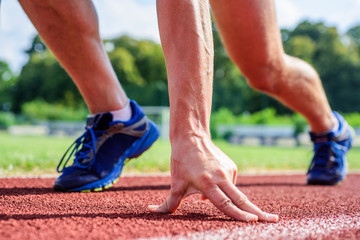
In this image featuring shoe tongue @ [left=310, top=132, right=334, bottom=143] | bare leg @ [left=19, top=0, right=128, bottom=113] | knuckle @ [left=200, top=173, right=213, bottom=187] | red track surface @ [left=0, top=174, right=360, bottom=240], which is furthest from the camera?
shoe tongue @ [left=310, top=132, right=334, bottom=143]

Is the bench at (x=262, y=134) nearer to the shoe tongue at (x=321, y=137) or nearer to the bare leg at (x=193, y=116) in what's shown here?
the shoe tongue at (x=321, y=137)

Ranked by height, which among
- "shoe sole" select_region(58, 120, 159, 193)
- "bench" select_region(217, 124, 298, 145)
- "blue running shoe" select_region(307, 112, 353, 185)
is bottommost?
"bench" select_region(217, 124, 298, 145)

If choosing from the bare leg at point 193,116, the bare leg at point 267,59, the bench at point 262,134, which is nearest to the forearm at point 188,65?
the bare leg at point 193,116

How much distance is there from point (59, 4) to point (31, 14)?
15cm

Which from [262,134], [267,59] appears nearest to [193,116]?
[267,59]

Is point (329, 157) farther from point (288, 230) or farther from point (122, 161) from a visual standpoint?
point (288, 230)

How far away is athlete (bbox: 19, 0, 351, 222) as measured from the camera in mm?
1156

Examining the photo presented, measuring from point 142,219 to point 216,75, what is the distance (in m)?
38.1

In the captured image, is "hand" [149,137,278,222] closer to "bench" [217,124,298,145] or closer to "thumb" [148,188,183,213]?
"thumb" [148,188,183,213]

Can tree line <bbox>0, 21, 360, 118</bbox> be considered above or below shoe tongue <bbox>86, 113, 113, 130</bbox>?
below

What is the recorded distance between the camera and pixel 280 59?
2.29m

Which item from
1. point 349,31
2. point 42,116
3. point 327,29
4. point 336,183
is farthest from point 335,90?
point 336,183

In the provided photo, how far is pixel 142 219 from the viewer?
1.13m

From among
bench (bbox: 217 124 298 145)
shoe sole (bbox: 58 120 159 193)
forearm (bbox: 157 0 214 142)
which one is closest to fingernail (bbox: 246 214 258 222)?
forearm (bbox: 157 0 214 142)
